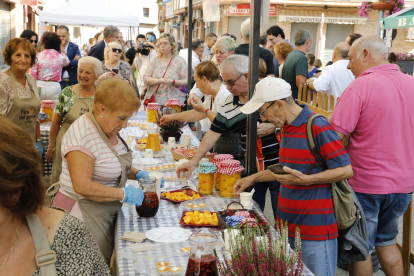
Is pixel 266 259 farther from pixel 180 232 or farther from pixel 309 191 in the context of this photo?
pixel 309 191

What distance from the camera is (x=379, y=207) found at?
9.48 ft

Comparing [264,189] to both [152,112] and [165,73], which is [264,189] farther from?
[165,73]

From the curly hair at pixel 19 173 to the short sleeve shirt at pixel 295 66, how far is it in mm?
5011

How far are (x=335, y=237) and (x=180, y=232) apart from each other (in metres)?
0.90

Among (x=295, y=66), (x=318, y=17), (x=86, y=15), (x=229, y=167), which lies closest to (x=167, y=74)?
(x=295, y=66)

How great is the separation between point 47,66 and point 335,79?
14.1ft

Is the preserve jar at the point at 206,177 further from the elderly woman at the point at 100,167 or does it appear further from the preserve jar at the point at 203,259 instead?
the preserve jar at the point at 203,259

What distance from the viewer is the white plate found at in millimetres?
2055

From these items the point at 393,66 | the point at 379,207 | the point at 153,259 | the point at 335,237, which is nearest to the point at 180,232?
the point at 153,259

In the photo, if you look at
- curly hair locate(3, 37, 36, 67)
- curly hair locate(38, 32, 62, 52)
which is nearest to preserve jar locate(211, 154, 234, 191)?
curly hair locate(3, 37, 36, 67)

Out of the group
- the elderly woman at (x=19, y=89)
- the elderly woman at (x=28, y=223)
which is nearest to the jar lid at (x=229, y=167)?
the elderly woman at (x=28, y=223)

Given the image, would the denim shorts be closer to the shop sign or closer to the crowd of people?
the crowd of people

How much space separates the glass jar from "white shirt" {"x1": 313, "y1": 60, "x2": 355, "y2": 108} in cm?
361

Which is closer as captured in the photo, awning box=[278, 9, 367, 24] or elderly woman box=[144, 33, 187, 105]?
elderly woman box=[144, 33, 187, 105]
